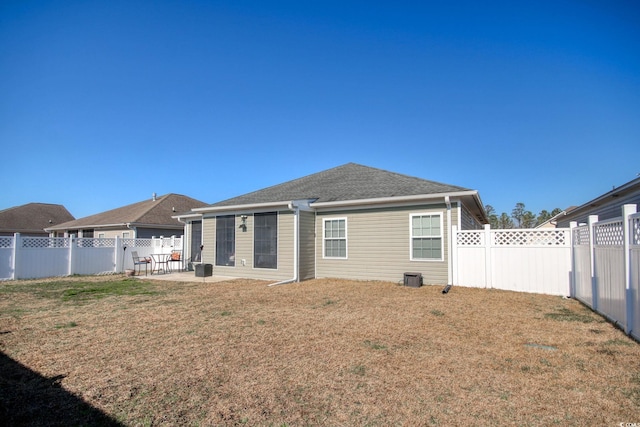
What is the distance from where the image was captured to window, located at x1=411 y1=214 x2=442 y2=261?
9.41m

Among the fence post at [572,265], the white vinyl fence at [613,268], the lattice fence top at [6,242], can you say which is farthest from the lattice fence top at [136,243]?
the white vinyl fence at [613,268]

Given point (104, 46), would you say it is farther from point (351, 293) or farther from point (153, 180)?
point (153, 180)

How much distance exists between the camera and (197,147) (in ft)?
57.9

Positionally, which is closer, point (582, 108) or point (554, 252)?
point (554, 252)

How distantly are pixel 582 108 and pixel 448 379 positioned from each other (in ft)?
51.3

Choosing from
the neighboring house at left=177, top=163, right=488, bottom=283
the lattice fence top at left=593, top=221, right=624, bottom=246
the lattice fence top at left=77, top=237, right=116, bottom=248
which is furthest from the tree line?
the lattice fence top at left=77, top=237, right=116, bottom=248

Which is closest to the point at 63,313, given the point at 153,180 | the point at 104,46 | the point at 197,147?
the point at 104,46

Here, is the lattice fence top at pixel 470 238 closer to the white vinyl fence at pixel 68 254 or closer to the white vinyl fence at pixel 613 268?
the white vinyl fence at pixel 613 268

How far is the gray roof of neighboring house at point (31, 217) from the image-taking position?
2459 centimetres

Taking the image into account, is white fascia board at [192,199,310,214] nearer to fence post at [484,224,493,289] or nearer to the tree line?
fence post at [484,224,493,289]

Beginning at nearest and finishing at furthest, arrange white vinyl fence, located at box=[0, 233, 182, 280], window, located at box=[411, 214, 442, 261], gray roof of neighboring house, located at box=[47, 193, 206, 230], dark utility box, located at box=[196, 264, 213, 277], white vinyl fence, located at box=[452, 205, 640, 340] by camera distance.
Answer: white vinyl fence, located at box=[452, 205, 640, 340] < window, located at box=[411, 214, 442, 261] < white vinyl fence, located at box=[0, 233, 182, 280] < dark utility box, located at box=[196, 264, 213, 277] < gray roof of neighboring house, located at box=[47, 193, 206, 230]

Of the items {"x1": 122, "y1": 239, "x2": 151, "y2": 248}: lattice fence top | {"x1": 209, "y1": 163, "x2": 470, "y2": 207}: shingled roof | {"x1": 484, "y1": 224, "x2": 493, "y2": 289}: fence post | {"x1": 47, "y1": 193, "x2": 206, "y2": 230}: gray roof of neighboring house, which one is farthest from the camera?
{"x1": 47, "y1": 193, "x2": 206, "y2": 230}: gray roof of neighboring house

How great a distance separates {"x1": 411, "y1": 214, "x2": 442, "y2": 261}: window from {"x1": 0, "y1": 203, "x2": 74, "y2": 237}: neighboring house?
28675 millimetres

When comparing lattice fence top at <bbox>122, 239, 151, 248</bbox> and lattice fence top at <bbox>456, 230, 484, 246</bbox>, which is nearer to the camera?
lattice fence top at <bbox>456, 230, 484, 246</bbox>
